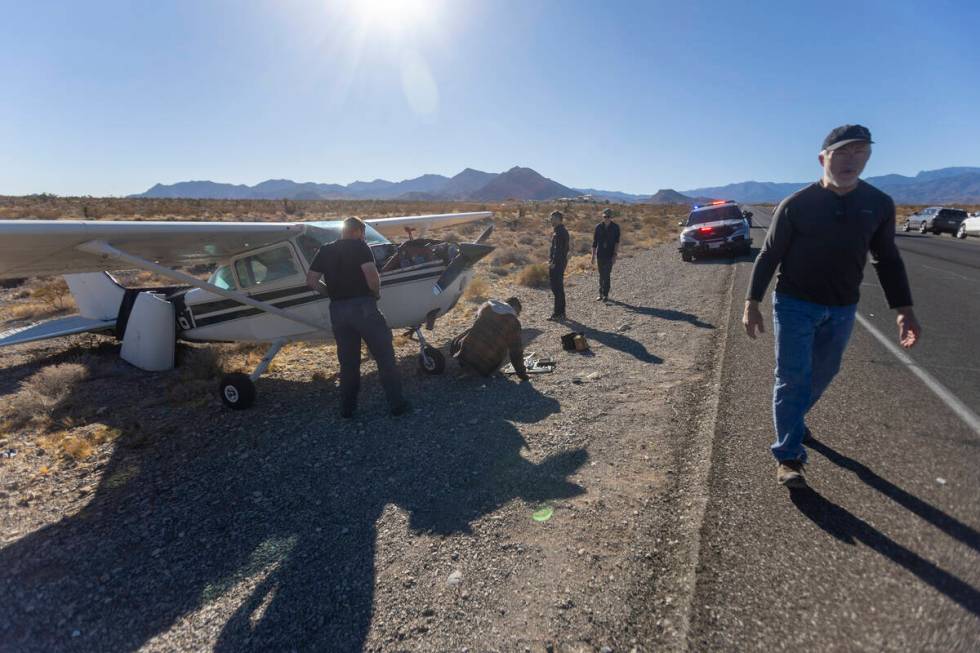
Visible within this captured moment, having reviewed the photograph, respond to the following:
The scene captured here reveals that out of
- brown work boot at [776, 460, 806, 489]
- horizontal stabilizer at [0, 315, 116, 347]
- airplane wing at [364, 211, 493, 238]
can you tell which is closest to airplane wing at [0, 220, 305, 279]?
horizontal stabilizer at [0, 315, 116, 347]

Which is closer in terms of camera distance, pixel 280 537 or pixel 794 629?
pixel 794 629

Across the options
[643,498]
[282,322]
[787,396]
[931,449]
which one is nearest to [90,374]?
[282,322]

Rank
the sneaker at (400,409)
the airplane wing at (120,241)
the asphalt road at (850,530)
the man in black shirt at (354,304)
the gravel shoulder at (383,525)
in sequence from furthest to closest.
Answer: the sneaker at (400,409), the man in black shirt at (354,304), the airplane wing at (120,241), the gravel shoulder at (383,525), the asphalt road at (850,530)

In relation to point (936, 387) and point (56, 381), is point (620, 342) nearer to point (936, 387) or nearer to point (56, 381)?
point (936, 387)

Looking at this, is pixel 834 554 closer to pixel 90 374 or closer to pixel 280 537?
pixel 280 537

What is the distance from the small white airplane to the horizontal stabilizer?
0.02 meters

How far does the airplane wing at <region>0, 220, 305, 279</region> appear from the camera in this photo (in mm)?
4320

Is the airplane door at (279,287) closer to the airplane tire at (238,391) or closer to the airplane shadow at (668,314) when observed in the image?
the airplane tire at (238,391)

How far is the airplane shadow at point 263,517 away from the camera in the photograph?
8.10ft

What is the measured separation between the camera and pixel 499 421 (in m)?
4.55

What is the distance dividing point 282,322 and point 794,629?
5940 millimetres

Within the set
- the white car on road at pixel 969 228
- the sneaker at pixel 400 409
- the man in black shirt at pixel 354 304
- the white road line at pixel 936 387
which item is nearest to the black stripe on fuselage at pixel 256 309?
the man in black shirt at pixel 354 304

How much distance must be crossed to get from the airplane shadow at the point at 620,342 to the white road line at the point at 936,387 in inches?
96.9

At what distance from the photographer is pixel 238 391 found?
5512 mm
